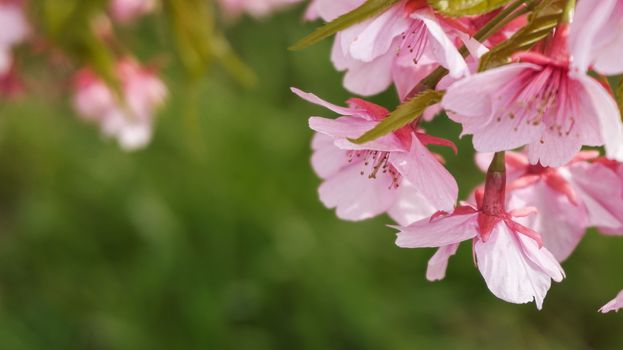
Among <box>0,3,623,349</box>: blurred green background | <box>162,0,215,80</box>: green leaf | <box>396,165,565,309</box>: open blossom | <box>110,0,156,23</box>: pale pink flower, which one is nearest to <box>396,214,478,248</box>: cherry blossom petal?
<box>396,165,565,309</box>: open blossom

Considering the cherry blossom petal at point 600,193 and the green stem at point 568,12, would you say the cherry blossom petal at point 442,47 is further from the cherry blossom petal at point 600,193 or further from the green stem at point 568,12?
the cherry blossom petal at point 600,193

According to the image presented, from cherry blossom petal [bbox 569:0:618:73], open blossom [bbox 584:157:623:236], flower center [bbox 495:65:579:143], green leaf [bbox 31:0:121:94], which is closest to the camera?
cherry blossom petal [bbox 569:0:618:73]

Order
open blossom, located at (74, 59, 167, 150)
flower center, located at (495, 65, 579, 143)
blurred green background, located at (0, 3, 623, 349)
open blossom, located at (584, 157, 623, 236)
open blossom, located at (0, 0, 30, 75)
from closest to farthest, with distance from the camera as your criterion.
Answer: flower center, located at (495, 65, 579, 143)
open blossom, located at (584, 157, 623, 236)
open blossom, located at (0, 0, 30, 75)
open blossom, located at (74, 59, 167, 150)
blurred green background, located at (0, 3, 623, 349)

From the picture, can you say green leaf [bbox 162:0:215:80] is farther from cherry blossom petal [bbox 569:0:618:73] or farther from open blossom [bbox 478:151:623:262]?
Answer: cherry blossom petal [bbox 569:0:618:73]

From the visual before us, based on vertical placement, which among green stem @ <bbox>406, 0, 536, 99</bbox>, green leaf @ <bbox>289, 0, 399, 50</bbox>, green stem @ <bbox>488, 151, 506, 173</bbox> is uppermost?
Result: green leaf @ <bbox>289, 0, 399, 50</bbox>

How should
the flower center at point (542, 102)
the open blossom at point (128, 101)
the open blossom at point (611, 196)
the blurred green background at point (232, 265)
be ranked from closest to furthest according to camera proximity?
the flower center at point (542, 102) < the open blossom at point (611, 196) < the open blossom at point (128, 101) < the blurred green background at point (232, 265)

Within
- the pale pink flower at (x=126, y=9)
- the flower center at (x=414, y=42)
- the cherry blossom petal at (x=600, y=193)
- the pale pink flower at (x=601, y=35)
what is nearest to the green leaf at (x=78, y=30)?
the pale pink flower at (x=126, y=9)

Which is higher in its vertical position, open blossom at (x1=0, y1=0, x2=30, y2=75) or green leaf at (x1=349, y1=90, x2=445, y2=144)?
open blossom at (x1=0, y1=0, x2=30, y2=75)

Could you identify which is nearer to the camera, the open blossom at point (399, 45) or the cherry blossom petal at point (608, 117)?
the cherry blossom petal at point (608, 117)
